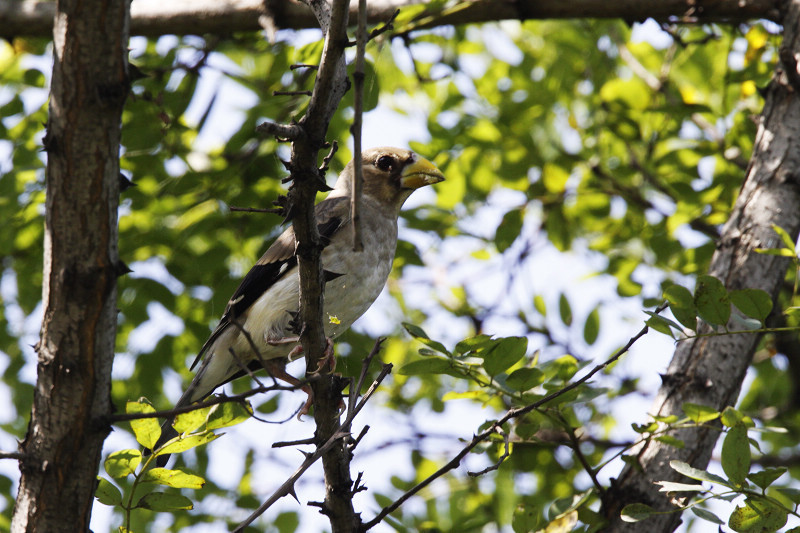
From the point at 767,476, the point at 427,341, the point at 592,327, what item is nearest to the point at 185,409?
the point at 427,341

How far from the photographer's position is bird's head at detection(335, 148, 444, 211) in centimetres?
554

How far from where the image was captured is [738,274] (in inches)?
170

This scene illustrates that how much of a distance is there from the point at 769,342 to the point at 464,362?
13.4ft

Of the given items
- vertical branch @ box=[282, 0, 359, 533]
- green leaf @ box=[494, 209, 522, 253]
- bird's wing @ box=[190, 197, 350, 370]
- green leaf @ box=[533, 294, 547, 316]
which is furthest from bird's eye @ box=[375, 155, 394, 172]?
vertical branch @ box=[282, 0, 359, 533]

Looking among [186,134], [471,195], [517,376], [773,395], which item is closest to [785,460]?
[773,395]

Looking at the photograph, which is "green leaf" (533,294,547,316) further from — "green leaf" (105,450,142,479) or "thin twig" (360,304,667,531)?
"green leaf" (105,450,142,479)

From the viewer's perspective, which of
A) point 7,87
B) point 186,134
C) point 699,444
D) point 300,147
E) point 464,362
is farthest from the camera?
point 186,134

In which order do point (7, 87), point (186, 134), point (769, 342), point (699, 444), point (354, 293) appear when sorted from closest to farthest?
1. point (699, 444)
2. point (354, 293)
3. point (7, 87)
4. point (186, 134)
5. point (769, 342)

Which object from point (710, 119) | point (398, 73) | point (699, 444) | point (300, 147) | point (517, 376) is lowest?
point (699, 444)

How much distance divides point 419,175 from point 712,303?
2.57 metres

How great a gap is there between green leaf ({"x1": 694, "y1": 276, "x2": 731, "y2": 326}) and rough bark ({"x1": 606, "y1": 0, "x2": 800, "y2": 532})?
2.63 ft

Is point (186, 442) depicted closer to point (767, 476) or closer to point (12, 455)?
point (12, 455)

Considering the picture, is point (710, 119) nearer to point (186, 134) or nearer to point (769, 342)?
point (769, 342)

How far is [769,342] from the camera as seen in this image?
657 cm
